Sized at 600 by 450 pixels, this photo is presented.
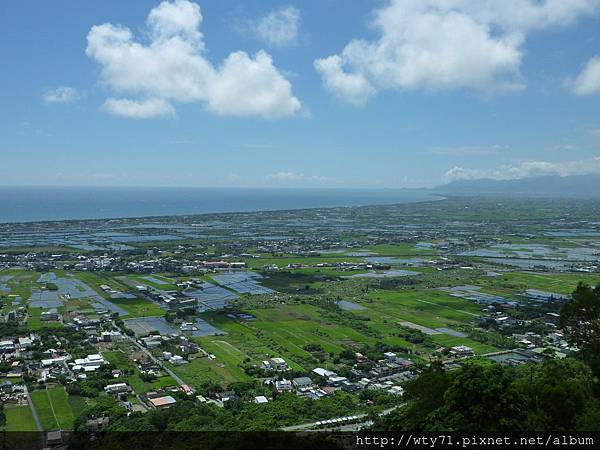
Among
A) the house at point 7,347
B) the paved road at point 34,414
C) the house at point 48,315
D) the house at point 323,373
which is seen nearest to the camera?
the paved road at point 34,414

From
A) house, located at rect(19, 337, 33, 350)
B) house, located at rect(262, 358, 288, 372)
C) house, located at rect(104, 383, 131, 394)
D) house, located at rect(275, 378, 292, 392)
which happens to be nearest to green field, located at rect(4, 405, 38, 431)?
house, located at rect(104, 383, 131, 394)

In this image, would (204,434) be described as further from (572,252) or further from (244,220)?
(244,220)

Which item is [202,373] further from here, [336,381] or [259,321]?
[259,321]

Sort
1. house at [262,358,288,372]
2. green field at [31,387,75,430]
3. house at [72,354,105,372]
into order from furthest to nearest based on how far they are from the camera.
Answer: house at [262,358,288,372] < house at [72,354,105,372] < green field at [31,387,75,430]

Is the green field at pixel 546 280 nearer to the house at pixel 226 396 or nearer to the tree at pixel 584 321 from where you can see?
the tree at pixel 584 321

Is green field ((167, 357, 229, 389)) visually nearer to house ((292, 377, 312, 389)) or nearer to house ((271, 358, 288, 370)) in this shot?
house ((271, 358, 288, 370))

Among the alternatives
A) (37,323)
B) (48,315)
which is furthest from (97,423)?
(48,315)

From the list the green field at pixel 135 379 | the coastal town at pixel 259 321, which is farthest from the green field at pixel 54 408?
the green field at pixel 135 379
